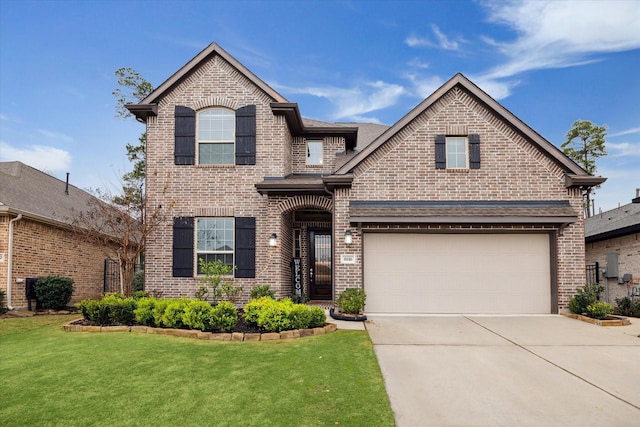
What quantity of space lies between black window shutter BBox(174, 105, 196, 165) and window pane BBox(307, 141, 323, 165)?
3768mm

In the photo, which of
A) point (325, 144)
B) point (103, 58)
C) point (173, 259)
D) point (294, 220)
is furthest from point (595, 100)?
point (103, 58)

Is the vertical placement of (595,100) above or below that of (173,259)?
above

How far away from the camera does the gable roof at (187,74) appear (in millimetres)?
13008

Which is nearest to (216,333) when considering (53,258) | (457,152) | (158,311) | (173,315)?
(173,315)

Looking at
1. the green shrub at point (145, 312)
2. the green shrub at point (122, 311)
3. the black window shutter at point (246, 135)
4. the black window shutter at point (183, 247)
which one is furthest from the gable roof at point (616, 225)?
the green shrub at point (122, 311)

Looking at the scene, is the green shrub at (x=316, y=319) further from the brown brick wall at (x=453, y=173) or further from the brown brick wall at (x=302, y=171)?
the brown brick wall at (x=453, y=173)

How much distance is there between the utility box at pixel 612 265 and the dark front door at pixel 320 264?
9.18 metres

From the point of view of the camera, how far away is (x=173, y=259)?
41.8 feet

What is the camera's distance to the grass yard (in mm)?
4660

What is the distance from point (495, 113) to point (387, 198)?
3719mm

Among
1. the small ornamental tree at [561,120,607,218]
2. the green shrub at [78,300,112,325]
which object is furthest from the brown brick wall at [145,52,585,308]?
the small ornamental tree at [561,120,607,218]

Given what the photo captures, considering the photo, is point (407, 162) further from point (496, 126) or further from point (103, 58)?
point (103, 58)

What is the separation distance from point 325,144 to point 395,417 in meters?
11.0

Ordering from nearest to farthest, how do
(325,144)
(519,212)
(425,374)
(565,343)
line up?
(425,374) < (565,343) < (519,212) < (325,144)
